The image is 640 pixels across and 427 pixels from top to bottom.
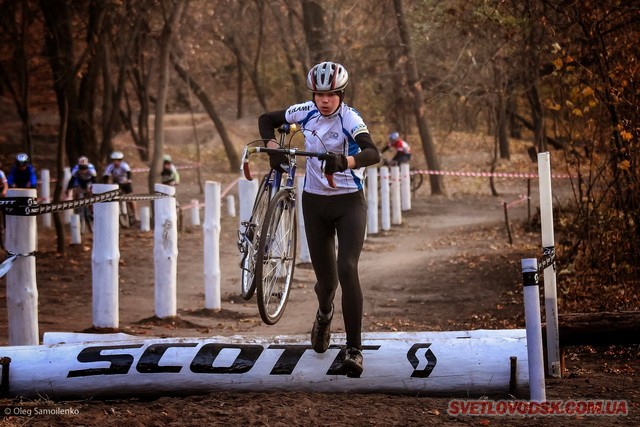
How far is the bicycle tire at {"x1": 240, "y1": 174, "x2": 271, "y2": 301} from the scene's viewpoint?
28.4 ft

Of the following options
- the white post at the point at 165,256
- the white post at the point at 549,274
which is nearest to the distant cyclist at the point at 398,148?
the white post at the point at 165,256

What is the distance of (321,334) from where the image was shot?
744 centimetres

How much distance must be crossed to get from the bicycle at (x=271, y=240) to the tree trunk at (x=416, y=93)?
18682 millimetres

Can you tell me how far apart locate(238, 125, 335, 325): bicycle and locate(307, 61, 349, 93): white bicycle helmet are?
0.78 metres

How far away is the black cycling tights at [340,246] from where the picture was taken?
24.1ft

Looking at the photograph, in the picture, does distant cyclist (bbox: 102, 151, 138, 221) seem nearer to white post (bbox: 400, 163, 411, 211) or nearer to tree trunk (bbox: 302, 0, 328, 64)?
tree trunk (bbox: 302, 0, 328, 64)

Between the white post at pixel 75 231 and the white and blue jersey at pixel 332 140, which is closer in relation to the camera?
the white and blue jersey at pixel 332 140

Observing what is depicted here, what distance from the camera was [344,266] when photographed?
24.0 ft

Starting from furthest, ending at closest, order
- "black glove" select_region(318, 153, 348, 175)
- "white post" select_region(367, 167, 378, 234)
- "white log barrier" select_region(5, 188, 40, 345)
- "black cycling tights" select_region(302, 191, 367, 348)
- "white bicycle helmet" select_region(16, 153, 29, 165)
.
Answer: "white post" select_region(367, 167, 378, 234)
"white bicycle helmet" select_region(16, 153, 29, 165)
"white log barrier" select_region(5, 188, 40, 345)
"black cycling tights" select_region(302, 191, 367, 348)
"black glove" select_region(318, 153, 348, 175)

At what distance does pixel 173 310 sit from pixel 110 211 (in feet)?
5.91

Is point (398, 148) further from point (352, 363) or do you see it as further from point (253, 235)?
point (352, 363)

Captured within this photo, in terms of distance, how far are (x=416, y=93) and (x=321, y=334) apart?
992 inches

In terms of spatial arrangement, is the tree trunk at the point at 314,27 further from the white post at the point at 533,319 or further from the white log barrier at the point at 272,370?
the white post at the point at 533,319

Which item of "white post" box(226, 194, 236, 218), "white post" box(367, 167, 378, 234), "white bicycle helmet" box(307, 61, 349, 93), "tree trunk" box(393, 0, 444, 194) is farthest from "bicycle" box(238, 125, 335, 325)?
"tree trunk" box(393, 0, 444, 194)
